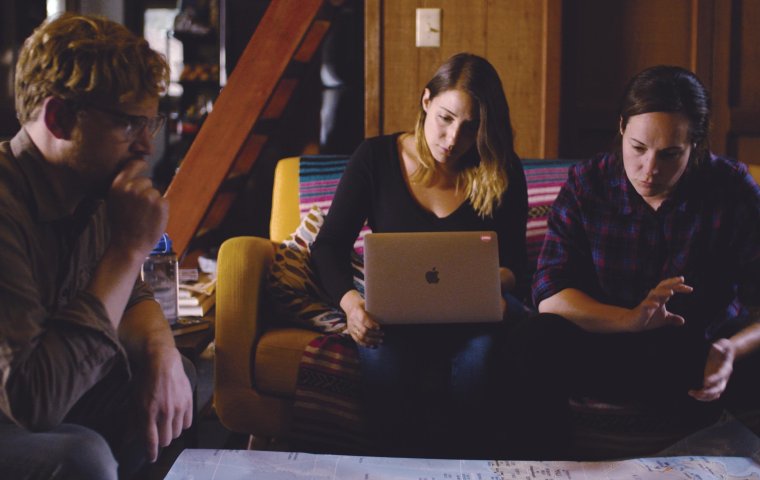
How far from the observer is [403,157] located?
2.06m

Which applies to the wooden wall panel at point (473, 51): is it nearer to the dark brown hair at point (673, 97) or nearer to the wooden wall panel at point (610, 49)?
the wooden wall panel at point (610, 49)

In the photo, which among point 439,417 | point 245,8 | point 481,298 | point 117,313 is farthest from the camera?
point 245,8

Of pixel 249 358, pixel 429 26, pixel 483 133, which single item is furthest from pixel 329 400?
pixel 429 26

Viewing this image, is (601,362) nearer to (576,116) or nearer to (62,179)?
(62,179)

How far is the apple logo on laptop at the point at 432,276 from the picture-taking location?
1.61 m

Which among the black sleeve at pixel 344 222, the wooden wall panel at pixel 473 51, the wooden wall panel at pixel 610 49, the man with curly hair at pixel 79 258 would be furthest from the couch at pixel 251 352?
the wooden wall panel at pixel 610 49

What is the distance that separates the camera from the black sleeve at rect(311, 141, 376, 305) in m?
1.96

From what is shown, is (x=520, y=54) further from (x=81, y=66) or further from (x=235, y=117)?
(x=81, y=66)

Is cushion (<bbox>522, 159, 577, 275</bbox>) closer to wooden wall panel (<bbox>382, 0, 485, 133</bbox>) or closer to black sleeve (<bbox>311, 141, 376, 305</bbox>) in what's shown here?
black sleeve (<bbox>311, 141, 376, 305</bbox>)

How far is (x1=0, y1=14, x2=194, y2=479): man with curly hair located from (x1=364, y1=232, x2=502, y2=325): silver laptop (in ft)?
1.63

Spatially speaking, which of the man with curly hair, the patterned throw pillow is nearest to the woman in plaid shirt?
the patterned throw pillow

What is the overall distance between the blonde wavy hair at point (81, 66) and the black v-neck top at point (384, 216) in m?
0.88

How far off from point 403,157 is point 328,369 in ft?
1.91

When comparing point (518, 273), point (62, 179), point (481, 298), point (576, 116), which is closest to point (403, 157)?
point (518, 273)
